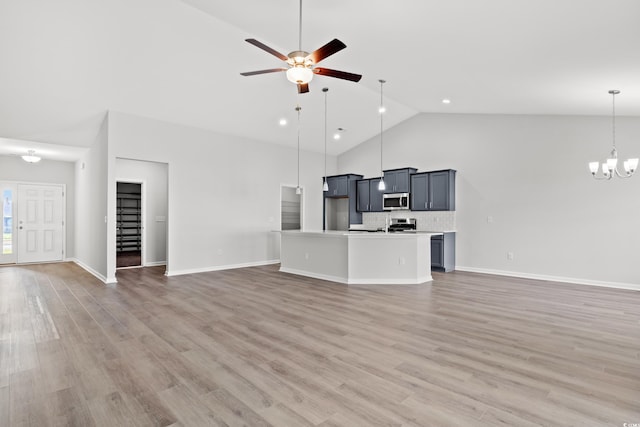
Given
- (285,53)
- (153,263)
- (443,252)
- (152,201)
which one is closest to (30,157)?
(152,201)

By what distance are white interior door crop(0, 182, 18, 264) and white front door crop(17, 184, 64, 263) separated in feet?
0.33

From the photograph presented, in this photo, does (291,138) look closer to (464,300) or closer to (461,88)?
(461,88)

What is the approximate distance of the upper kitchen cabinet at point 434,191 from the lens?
285 inches

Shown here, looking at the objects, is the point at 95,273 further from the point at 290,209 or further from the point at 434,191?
the point at 434,191

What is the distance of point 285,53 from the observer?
16.7 feet

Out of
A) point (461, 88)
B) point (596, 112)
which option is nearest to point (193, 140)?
point (461, 88)

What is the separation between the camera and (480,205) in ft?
23.1

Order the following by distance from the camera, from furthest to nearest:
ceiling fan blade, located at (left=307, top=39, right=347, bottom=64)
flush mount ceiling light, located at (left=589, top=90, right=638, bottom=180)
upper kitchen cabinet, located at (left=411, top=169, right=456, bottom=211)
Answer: upper kitchen cabinet, located at (left=411, top=169, right=456, bottom=211) < flush mount ceiling light, located at (left=589, top=90, right=638, bottom=180) < ceiling fan blade, located at (left=307, top=39, right=347, bottom=64)

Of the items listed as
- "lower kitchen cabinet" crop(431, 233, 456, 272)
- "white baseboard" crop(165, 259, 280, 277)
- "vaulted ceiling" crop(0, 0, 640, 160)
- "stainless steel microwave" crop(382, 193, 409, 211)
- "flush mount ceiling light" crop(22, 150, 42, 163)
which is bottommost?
"white baseboard" crop(165, 259, 280, 277)

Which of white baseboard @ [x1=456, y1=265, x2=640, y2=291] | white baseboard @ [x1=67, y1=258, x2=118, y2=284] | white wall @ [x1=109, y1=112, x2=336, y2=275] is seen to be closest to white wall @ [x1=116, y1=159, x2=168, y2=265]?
white baseboard @ [x1=67, y1=258, x2=118, y2=284]

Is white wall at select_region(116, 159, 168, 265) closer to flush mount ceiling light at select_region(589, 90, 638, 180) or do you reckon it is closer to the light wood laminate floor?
the light wood laminate floor

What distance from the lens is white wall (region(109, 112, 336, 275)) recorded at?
6.27 metres

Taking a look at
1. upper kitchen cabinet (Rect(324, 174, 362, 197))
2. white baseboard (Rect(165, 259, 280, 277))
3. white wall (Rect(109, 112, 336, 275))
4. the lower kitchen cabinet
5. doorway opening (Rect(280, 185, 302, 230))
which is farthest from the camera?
upper kitchen cabinet (Rect(324, 174, 362, 197))

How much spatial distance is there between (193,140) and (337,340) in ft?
17.5
